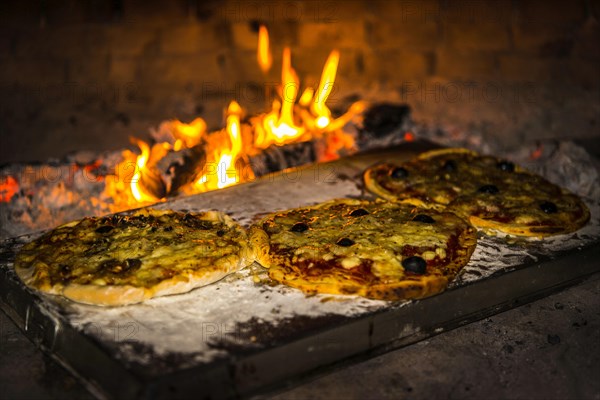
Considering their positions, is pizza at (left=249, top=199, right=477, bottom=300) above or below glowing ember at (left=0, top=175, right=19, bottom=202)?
above

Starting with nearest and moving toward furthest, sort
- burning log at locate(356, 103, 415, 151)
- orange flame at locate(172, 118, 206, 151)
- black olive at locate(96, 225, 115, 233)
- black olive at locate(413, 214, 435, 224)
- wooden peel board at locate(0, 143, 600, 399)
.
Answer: wooden peel board at locate(0, 143, 600, 399)
black olive at locate(96, 225, 115, 233)
black olive at locate(413, 214, 435, 224)
orange flame at locate(172, 118, 206, 151)
burning log at locate(356, 103, 415, 151)

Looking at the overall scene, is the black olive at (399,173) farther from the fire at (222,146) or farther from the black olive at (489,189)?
the fire at (222,146)

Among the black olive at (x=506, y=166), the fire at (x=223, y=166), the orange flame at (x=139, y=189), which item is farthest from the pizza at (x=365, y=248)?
the orange flame at (x=139, y=189)

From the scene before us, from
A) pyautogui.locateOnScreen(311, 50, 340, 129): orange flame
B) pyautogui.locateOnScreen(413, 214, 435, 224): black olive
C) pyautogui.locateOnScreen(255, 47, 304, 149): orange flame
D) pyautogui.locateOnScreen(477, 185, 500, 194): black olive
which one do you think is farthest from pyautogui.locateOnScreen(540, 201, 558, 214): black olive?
pyautogui.locateOnScreen(311, 50, 340, 129): orange flame

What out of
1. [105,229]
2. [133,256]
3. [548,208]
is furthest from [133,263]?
[548,208]

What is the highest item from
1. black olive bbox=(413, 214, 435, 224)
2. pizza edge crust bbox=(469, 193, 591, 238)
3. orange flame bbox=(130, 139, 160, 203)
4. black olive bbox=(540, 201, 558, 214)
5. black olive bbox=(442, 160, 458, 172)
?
black olive bbox=(442, 160, 458, 172)

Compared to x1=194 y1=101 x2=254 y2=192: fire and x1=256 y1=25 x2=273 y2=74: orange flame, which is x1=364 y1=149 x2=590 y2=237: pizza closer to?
x1=194 y1=101 x2=254 y2=192: fire

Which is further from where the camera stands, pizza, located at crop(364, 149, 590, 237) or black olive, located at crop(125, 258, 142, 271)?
pizza, located at crop(364, 149, 590, 237)
